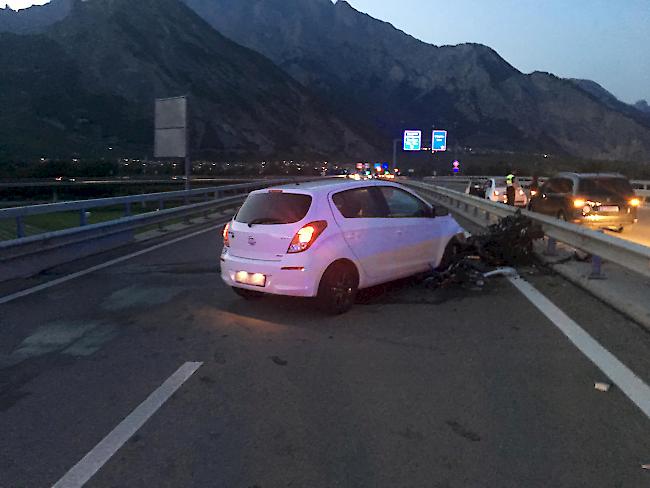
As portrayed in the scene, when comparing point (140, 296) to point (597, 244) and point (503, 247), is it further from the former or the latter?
point (597, 244)

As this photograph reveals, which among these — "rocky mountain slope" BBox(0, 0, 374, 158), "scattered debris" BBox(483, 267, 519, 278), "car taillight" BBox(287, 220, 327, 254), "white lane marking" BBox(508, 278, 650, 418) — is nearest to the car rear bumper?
"car taillight" BBox(287, 220, 327, 254)

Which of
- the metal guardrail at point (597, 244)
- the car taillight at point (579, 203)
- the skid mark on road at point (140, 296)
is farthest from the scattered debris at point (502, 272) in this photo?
the car taillight at point (579, 203)

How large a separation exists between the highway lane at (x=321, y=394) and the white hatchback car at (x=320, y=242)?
38cm

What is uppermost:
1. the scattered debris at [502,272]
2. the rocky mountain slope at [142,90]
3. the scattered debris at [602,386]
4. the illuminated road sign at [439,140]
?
the rocky mountain slope at [142,90]

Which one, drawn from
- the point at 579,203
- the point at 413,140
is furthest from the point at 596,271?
the point at 413,140

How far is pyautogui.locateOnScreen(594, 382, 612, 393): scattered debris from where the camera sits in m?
5.69

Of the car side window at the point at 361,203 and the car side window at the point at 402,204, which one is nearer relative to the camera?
the car side window at the point at 361,203

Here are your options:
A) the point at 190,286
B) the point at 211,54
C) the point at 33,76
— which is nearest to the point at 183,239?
the point at 190,286

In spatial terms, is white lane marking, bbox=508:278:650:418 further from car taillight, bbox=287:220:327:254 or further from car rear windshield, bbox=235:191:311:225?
car rear windshield, bbox=235:191:311:225

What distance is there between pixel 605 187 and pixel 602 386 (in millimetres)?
13235

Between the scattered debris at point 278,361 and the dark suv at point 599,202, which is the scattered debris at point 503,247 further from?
the dark suv at point 599,202

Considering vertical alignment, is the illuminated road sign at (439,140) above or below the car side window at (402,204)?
above

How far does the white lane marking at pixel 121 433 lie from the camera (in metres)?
4.18

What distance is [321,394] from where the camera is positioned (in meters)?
5.62
